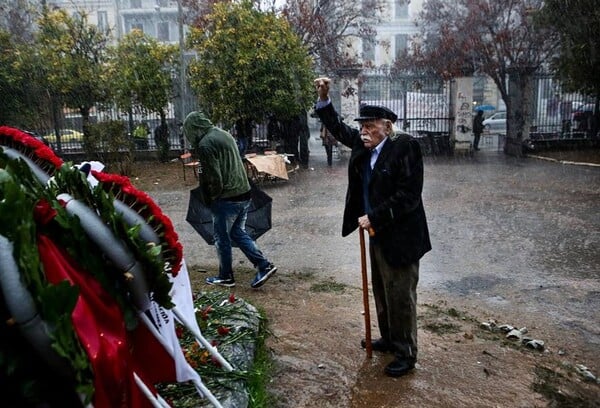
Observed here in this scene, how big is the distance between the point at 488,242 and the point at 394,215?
4606 mm

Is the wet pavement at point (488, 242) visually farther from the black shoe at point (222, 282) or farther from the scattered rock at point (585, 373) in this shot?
the black shoe at point (222, 282)

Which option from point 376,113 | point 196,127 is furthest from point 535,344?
point 196,127

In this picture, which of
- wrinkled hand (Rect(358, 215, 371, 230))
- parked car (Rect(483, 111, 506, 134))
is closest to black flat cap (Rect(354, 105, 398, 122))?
wrinkled hand (Rect(358, 215, 371, 230))

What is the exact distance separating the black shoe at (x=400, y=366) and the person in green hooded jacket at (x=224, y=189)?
2.16m

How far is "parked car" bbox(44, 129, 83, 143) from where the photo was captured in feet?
57.4

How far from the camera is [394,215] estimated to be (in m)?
3.70

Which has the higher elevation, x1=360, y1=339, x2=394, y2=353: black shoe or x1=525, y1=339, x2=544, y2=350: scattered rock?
x1=360, y1=339, x2=394, y2=353: black shoe

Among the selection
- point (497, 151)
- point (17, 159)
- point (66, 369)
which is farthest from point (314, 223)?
point (497, 151)

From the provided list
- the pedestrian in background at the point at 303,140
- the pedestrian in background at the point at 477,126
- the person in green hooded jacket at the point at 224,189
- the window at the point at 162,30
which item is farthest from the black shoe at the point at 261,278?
the window at the point at 162,30

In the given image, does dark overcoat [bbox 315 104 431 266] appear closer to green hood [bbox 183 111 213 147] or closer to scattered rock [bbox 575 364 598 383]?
scattered rock [bbox 575 364 598 383]

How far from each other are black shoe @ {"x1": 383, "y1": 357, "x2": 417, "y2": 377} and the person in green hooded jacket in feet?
7.09

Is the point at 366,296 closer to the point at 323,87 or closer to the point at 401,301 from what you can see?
the point at 401,301

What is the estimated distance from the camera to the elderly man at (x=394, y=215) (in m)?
3.74

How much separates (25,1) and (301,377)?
914 inches
